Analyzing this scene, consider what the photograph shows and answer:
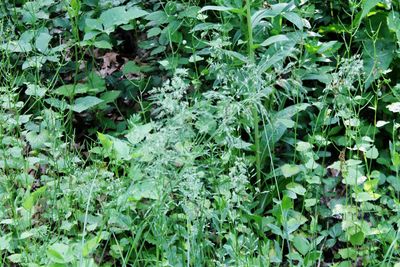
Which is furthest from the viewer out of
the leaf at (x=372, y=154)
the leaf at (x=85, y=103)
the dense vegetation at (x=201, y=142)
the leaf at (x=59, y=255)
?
the leaf at (x=85, y=103)

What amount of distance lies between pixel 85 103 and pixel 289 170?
1.00 meters

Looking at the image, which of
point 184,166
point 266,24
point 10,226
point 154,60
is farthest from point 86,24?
point 184,166

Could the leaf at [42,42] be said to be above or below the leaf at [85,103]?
above

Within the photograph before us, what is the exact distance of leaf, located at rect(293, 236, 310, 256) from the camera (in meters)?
2.84

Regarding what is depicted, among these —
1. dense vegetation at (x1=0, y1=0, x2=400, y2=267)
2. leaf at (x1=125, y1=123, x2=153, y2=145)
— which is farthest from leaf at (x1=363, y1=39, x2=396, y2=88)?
leaf at (x1=125, y1=123, x2=153, y2=145)

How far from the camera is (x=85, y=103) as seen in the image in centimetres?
366

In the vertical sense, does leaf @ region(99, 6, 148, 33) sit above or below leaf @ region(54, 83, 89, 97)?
above

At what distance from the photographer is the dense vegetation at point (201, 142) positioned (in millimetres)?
2631

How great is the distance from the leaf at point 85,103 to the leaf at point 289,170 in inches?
36.1

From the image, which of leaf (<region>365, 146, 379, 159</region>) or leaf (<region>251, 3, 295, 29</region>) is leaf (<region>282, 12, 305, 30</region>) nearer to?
leaf (<region>251, 3, 295, 29</region>)

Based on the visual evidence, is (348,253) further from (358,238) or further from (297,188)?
(297,188)

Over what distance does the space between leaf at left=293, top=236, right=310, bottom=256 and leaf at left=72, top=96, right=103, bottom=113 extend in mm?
1191

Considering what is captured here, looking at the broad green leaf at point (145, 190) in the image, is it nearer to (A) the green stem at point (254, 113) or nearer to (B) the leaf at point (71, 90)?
(A) the green stem at point (254, 113)

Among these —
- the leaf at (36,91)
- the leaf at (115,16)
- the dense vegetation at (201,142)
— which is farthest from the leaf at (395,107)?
the leaf at (36,91)
